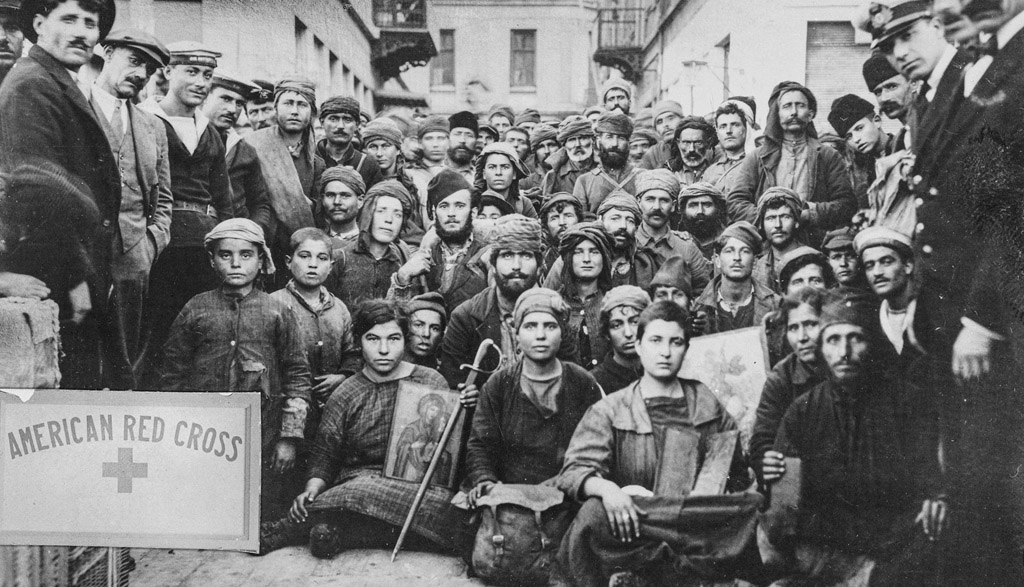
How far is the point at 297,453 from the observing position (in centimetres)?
445

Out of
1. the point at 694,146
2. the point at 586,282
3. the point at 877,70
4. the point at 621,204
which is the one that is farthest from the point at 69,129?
the point at 877,70

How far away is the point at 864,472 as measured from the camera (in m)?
4.18

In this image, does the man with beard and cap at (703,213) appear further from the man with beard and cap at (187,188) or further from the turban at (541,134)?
the man with beard and cap at (187,188)

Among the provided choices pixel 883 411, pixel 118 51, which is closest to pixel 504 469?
pixel 883 411

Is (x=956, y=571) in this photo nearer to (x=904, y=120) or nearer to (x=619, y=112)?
(x=904, y=120)

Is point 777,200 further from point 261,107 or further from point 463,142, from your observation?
point 261,107

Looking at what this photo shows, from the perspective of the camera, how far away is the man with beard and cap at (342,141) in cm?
505

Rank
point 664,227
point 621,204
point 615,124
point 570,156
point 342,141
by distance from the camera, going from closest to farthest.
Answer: point 621,204 → point 664,227 → point 342,141 → point 615,124 → point 570,156

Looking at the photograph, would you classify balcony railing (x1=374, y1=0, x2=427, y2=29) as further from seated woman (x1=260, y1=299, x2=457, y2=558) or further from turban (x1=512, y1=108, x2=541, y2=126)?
seated woman (x1=260, y1=299, x2=457, y2=558)

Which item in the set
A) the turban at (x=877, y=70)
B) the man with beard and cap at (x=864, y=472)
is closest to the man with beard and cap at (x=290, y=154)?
the man with beard and cap at (x=864, y=472)

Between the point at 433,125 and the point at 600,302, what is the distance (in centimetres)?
171

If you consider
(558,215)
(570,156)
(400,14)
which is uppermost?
(400,14)

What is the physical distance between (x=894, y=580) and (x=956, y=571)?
0.28m

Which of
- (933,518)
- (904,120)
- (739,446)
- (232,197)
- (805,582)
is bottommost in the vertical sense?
(805,582)
